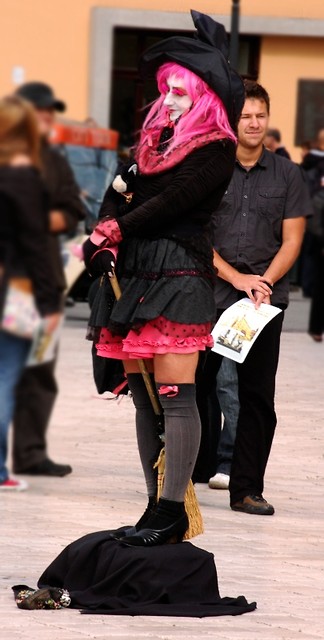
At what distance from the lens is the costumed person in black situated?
2.73 meters

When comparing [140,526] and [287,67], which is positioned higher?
[287,67]

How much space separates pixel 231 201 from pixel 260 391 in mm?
666

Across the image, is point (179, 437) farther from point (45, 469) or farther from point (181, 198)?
point (45, 469)

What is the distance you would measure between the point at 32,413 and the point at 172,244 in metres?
1.78

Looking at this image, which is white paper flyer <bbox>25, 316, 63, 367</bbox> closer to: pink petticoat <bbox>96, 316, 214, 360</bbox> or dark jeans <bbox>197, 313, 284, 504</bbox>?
pink petticoat <bbox>96, 316, 214, 360</bbox>

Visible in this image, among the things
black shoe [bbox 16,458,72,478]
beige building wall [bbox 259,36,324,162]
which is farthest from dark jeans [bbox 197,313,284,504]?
black shoe [bbox 16,458,72,478]

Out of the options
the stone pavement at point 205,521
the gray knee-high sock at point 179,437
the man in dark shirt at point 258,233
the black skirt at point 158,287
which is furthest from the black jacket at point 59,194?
the man in dark shirt at point 258,233

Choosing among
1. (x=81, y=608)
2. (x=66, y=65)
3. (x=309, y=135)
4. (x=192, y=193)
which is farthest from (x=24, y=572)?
(x=66, y=65)

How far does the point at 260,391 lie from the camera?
205 inches

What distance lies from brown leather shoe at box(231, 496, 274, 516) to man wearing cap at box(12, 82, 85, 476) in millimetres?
3837

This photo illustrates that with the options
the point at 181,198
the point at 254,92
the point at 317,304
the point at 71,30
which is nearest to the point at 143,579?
the point at 181,198

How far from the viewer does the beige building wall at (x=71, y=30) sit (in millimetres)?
1600

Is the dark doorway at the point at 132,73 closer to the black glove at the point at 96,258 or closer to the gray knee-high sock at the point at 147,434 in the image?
the black glove at the point at 96,258

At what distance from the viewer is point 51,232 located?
145 cm
